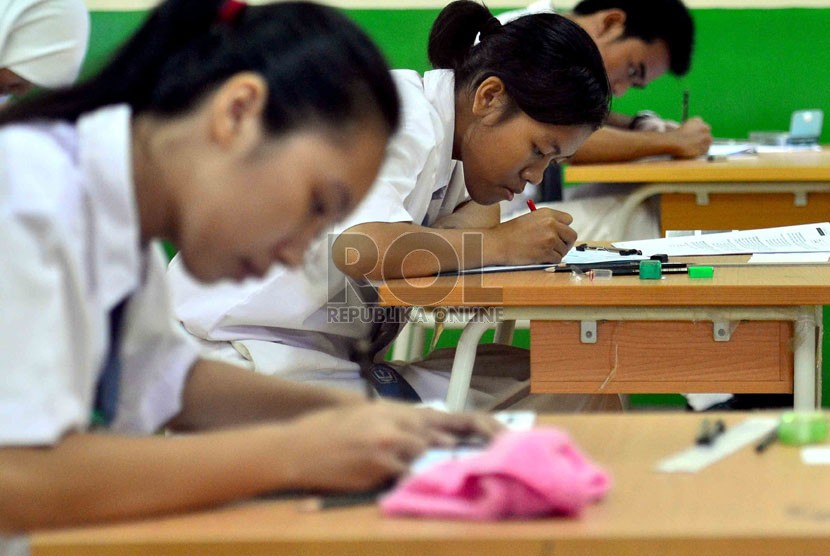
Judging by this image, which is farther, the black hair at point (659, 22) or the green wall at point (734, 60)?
the green wall at point (734, 60)

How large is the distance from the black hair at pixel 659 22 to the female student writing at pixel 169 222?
2.50 metres

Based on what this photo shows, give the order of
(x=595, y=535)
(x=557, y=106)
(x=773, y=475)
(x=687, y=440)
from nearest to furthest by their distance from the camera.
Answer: (x=595, y=535) < (x=773, y=475) < (x=687, y=440) < (x=557, y=106)

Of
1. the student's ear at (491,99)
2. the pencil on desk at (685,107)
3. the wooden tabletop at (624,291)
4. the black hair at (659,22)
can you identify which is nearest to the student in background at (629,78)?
the black hair at (659,22)

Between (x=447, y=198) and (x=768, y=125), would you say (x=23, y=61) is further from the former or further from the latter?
(x=768, y=125)

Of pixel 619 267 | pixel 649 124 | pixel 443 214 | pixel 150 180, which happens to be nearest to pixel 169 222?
pixel 150 180

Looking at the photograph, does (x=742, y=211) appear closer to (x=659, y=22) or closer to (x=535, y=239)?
(x=659, y=22)

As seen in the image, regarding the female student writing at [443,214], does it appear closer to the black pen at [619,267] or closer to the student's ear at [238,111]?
the black pen at [619,267]

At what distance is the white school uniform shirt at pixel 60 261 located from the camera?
2.59ft

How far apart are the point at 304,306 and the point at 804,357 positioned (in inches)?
31.8

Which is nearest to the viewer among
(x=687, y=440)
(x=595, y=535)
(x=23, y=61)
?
(x=595, y=535)

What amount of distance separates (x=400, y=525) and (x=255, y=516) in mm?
112

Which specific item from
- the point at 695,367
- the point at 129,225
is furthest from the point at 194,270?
the point at 695,367

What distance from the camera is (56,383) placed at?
31.4 inches

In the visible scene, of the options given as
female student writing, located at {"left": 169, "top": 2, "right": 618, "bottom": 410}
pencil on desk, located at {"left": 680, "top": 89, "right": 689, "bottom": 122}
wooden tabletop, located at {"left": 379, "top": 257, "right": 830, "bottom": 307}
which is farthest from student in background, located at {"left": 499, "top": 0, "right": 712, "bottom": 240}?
wooden tabletop, located at {"left": 379, "top": 257, "right": 830, "bottom": 307}
